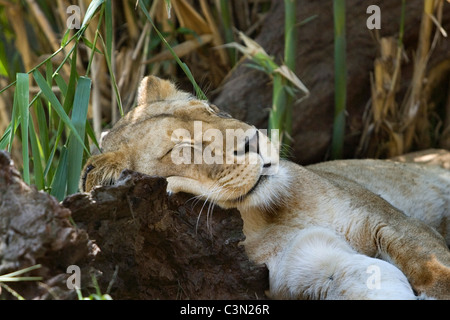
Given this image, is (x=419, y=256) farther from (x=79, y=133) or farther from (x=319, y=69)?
(x=319, y=69)

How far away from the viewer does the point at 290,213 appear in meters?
3.15

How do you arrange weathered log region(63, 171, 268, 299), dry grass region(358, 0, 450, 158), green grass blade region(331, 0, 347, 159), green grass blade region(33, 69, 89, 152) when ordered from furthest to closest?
dry grass region(358, 0, 450, 158)
green grass blade region(331, 0, 347, 159)
green grass blade region(33, 69, 89, 152)
weathered log region(63, 171, 268, 299)

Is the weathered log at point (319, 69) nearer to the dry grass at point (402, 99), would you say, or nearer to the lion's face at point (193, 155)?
the dry grass at point (402, 99)

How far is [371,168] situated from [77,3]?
2725 mm

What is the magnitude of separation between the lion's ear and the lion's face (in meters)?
0.45

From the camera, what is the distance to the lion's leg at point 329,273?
2.68m

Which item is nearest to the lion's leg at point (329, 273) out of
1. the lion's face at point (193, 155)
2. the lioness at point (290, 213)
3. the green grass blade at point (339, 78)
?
the lioness at point (290, 213)

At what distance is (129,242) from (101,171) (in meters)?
0.38

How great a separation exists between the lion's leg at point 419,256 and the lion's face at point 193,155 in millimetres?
625

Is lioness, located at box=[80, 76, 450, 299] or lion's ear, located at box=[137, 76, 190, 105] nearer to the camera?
lioness, located at box=[80, 76, 450, 299]

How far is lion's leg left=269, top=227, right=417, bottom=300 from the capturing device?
268cm

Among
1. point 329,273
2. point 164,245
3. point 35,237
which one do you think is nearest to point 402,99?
point 329,273

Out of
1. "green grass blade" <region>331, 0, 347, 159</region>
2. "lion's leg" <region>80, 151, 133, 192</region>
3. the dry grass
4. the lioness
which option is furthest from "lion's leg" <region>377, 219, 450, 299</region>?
the dry grass

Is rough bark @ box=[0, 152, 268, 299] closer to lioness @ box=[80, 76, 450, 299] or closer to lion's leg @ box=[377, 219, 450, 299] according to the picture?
lioness @ box=[80, 76, 450, 299]
